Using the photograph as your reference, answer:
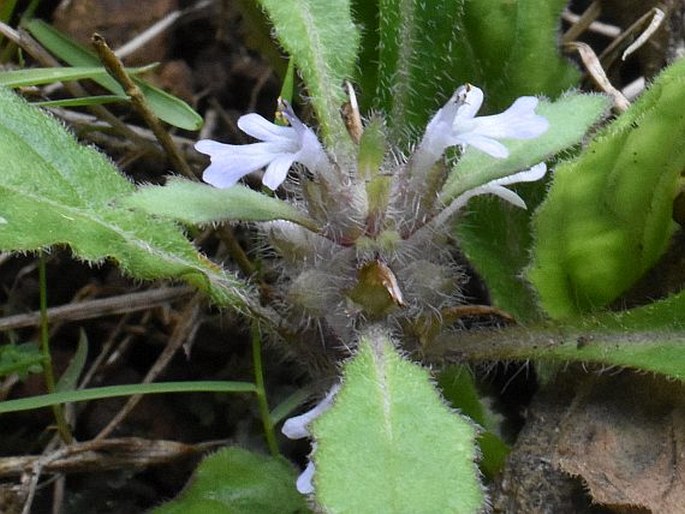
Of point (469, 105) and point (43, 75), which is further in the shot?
point (43, 75)

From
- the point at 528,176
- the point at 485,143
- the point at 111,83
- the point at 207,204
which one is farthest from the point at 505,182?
the point at 111,83

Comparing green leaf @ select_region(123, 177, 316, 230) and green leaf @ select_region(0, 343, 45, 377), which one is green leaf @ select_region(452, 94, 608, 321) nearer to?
green leaf @ select_region(123, 177, 316, 230)

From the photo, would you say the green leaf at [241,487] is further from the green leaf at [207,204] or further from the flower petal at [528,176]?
the flower petal at [528,176]

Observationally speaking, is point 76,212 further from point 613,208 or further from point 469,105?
point 613,208

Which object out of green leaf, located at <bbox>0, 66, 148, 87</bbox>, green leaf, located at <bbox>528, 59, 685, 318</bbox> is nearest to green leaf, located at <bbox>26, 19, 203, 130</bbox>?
green leaf, located at <bbox>0, 66, 148, 87</bbox>

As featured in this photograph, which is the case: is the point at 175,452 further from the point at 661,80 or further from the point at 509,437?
the point at 661,80

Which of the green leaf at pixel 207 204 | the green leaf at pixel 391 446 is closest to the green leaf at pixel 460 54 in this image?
the green leaf at pixel 207 204
